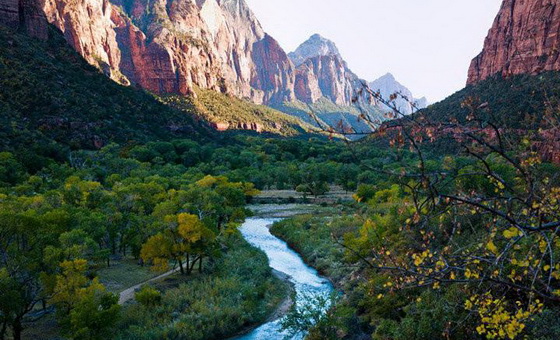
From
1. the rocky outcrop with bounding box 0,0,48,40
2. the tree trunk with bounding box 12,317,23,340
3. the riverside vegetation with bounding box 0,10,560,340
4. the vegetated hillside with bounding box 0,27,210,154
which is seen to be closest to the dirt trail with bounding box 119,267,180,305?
the riverside vegetation with bounding box 0,10,560,340

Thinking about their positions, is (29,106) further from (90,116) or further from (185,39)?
(185,39)

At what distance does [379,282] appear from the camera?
20094mm

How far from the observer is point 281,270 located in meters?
29.9

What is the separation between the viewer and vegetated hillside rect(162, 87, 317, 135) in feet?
429

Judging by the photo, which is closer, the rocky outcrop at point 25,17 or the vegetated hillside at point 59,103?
the vegetated hillside at point 59,103

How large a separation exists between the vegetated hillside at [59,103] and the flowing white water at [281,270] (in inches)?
1457

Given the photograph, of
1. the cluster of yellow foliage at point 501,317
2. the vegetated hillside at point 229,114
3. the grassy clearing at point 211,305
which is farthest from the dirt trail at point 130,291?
the vegetated hillside at point 229,114

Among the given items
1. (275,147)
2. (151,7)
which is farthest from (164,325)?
(151,7)

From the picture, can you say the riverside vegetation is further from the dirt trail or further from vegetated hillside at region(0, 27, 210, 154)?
the dirt trail

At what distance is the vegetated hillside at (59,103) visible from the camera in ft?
195

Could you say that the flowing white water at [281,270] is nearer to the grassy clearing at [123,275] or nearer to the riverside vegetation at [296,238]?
the riverside vegetation at [296,238]

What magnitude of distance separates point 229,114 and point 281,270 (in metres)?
117

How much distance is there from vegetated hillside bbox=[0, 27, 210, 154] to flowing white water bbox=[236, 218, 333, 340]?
37.0m

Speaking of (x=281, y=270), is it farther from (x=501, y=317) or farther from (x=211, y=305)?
(x=501, y=317)
